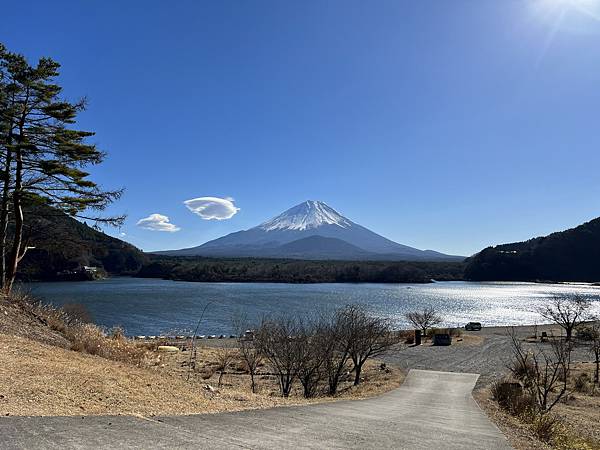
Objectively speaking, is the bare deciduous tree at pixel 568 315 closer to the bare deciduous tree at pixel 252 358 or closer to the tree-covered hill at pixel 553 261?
the bare deciduous tree at pixel 252 358

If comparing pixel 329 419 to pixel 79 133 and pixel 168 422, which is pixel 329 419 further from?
pixel 79 133

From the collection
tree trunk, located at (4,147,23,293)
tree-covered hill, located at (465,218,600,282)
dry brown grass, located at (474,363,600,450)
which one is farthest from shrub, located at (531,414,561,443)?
tree-covered hill, located at (465,218,600,282)

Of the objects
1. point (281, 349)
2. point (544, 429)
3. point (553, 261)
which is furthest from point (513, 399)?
point (553, 261)

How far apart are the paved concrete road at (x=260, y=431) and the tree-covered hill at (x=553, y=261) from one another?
519 ft

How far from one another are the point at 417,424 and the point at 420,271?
152 metres

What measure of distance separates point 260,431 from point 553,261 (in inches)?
6530

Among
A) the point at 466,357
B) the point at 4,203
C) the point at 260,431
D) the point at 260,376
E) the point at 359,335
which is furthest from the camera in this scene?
the point at 466,357

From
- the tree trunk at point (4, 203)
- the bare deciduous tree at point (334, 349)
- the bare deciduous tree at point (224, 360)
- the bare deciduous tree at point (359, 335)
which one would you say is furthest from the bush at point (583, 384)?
the tree trunk at point (4, 203)

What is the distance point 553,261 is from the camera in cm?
15088

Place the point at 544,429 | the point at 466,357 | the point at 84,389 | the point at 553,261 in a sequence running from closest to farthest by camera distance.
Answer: the point at 84,389
the point at 544,429
the point at 466,357
the point at 553,261

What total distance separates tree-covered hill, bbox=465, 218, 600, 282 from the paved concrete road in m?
158

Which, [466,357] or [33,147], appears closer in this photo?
[33,147]

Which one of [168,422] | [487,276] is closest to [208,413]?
[168,422]

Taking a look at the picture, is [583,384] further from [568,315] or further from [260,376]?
[568,315]
